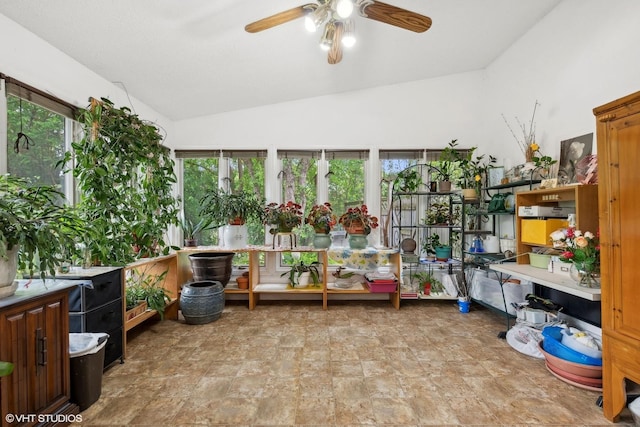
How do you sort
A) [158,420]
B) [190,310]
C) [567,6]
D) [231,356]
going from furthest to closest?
[190,310] < [567,6] < [231,356] < [158,420]

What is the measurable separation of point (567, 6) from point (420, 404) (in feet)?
11.0

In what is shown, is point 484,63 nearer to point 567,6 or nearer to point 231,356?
point 567,6

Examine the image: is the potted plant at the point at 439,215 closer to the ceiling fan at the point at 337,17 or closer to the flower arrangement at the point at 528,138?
the flower arrangement at the point at 528,138

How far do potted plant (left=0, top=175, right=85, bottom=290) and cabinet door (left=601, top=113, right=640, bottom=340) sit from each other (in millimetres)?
2841

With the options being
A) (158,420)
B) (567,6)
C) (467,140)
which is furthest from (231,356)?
(567,6)

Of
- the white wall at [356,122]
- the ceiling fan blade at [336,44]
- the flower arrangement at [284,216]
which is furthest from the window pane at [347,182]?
the ceiling fan blade at [336,44]

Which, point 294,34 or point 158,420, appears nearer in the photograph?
point 158,420

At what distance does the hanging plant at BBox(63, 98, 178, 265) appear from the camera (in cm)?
214

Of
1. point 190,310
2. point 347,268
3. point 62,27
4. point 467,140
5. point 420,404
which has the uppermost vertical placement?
point 62,27

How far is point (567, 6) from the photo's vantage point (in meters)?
2.54

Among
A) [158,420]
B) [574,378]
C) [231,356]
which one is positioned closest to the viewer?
[158,420]

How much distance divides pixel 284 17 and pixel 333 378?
7.55 feet

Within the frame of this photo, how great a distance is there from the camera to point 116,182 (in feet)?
7.60

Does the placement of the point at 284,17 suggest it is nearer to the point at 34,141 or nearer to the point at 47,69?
the point at 47,69
